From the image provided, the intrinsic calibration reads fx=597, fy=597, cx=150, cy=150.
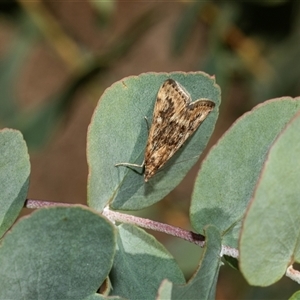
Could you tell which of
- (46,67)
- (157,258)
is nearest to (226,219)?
(157,258)

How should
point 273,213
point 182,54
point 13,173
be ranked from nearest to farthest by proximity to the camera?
point 273,213 → point 13,173 → point 182,54

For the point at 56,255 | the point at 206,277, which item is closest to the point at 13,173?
the point at 56,255

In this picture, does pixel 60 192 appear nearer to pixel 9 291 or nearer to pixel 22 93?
pixel 22 93

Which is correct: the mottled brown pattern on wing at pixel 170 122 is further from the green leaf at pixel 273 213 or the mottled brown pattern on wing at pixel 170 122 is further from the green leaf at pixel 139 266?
the green leaf at pixel 273 213

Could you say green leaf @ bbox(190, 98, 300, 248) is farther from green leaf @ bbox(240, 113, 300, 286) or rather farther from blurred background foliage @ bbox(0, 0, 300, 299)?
blurred background foliage @ bbox(0, 0, 300, 299)

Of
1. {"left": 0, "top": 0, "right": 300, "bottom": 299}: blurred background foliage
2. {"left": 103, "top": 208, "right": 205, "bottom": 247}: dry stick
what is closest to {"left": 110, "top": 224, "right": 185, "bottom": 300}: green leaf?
{"left": 103, "top": 208, "right": 205, "bottom": 247}: dry stick

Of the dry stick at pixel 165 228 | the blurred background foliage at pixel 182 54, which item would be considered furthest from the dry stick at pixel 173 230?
the blurred background foliage at pixel 182 54

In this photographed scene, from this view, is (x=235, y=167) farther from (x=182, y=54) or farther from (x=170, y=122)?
(x=182, y=54)

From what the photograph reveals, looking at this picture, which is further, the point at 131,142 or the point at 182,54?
the point at 182,54
